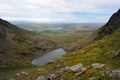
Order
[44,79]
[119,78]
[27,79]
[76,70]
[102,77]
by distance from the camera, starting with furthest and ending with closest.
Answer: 1. [27,79]
2. [44,79]
3. [76,70]
4. [102,77]
5. [119,78]

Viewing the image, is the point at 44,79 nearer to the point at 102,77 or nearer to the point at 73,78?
the point at 73,78

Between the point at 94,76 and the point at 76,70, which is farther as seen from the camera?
the point at 76,70

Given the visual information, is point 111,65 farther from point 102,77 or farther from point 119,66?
point 102,77

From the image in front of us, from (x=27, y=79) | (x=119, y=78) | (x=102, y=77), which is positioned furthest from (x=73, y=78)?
(x=27, y=79)

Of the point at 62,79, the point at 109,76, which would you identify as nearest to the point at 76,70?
the point at 62,79

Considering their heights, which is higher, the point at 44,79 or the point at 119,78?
the point at 119,78

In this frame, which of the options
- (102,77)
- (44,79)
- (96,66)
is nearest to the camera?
(102,77)

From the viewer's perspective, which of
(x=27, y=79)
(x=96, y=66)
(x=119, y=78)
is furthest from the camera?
(x=27, y=79)

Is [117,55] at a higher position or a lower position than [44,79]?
higher

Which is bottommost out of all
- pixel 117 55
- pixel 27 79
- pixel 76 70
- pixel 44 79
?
pixel 27 79
